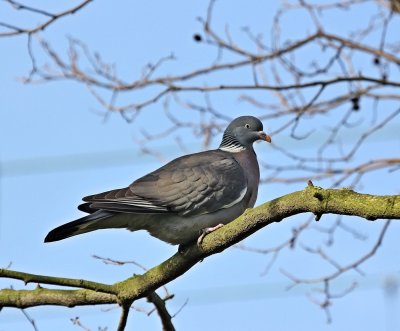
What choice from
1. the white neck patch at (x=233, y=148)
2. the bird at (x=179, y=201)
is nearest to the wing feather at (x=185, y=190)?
the bird at (x=179, y=201)

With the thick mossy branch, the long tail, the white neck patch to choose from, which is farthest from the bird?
the thick mossy branch

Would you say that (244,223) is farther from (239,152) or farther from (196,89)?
(196,89)

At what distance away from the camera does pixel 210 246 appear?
381 cm

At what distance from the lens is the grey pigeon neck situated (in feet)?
17.7

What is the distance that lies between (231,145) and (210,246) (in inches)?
67.4

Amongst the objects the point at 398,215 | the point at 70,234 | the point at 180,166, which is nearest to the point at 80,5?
the point at 180,166

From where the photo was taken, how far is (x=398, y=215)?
319 centimetres

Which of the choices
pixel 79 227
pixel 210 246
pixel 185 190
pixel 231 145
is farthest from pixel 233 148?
pixel 210 246

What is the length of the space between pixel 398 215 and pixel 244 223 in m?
0.62

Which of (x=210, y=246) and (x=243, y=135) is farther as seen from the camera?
(x=243, y=135)

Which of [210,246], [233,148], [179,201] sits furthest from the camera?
[233,148]

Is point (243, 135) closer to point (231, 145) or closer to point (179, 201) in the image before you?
point (231, 145)

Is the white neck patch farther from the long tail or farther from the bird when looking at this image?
the long tail

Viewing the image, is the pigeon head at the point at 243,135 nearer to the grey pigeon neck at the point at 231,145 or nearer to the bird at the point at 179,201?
the grey pigeon neck at the point at 231,145
